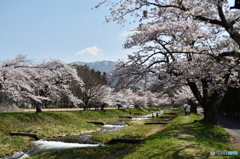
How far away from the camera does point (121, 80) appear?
51.2 ft

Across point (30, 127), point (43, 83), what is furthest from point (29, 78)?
point (30, 127)

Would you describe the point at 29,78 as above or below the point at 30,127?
above

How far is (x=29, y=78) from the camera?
22.0 meters

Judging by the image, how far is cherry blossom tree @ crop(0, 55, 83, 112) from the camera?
1891 cm

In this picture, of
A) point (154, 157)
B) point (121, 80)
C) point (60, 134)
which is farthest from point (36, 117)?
point (154, 157)

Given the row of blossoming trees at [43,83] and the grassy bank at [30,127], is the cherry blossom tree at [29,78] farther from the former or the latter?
the grassy bank at [30,127]

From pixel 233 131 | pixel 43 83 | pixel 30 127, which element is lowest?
pixel 233 131

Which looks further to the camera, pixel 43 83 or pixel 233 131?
pixel 43 83

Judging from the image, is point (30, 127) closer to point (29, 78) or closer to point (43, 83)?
point (29, 78)

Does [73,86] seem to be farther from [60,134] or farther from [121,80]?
[121,80]

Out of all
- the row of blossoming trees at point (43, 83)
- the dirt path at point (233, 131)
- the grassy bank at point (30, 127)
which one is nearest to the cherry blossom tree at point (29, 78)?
the row of blossoming trees at point (43, 83)

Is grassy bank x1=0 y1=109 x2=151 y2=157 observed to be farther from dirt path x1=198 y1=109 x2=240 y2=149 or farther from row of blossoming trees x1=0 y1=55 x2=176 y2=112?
dirt path x1=198 y1=109 x2=240 y2=149

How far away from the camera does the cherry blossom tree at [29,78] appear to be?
18.9 meters

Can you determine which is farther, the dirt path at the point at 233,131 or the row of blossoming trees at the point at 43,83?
the row of blossoming trees at the point at 43,83
